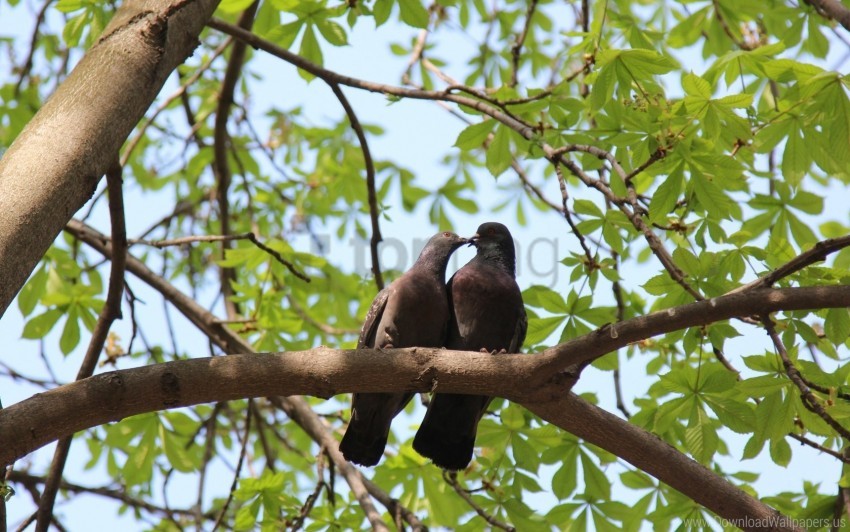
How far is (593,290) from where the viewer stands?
4094 mm

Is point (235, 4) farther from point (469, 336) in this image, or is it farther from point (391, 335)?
point (469, 336)

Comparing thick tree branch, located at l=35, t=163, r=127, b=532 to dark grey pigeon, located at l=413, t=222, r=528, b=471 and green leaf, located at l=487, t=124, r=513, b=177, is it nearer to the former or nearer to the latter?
dark grey pigeon, located at l=413, t=222, r=528, b=471

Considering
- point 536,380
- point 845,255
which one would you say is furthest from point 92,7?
point 845,255

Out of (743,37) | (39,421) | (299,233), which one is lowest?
(39,421)

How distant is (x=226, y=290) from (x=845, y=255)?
4072mm

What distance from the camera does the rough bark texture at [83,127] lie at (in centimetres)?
260

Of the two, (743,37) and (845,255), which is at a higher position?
(743,37)

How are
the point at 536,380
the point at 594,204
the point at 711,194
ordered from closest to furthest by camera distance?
1. the point at 536,380
2. the point at 711,194
3. the point at 594,204

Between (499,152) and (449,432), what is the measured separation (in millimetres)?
1561

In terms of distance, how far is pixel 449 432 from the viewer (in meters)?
4.34

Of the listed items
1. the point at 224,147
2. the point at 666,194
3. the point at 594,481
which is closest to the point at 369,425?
the point at 594,481

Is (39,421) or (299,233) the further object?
(299,233)

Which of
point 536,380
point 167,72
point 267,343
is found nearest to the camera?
point 536,380

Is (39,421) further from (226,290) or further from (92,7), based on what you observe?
(226,290)
